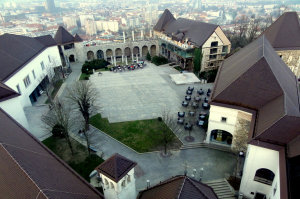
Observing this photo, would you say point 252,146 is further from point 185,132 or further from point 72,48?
point 72,48

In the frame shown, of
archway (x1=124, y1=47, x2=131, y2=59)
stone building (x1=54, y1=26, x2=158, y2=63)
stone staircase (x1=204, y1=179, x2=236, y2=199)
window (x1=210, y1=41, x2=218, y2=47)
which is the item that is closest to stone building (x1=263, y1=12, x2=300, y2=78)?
window (x1=210, y1=41, x2=218, y2=47)

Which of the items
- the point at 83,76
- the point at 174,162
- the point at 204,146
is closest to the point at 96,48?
the point at 83,76

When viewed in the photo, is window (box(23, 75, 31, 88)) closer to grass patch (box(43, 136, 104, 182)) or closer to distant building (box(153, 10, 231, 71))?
grass patch (box(43, 136, 104, 182))

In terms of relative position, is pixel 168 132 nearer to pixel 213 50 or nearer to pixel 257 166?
pixel 257 166

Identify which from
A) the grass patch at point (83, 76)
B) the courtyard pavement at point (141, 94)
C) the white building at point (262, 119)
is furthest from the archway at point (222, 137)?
the grass patch at point (83, 76)

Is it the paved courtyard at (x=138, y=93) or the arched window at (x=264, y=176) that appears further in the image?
the paved courtyard at (x=138, y=93)

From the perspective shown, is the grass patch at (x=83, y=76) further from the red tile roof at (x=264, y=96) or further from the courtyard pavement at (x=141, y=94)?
the red tile roof at (x=264, y=96)
